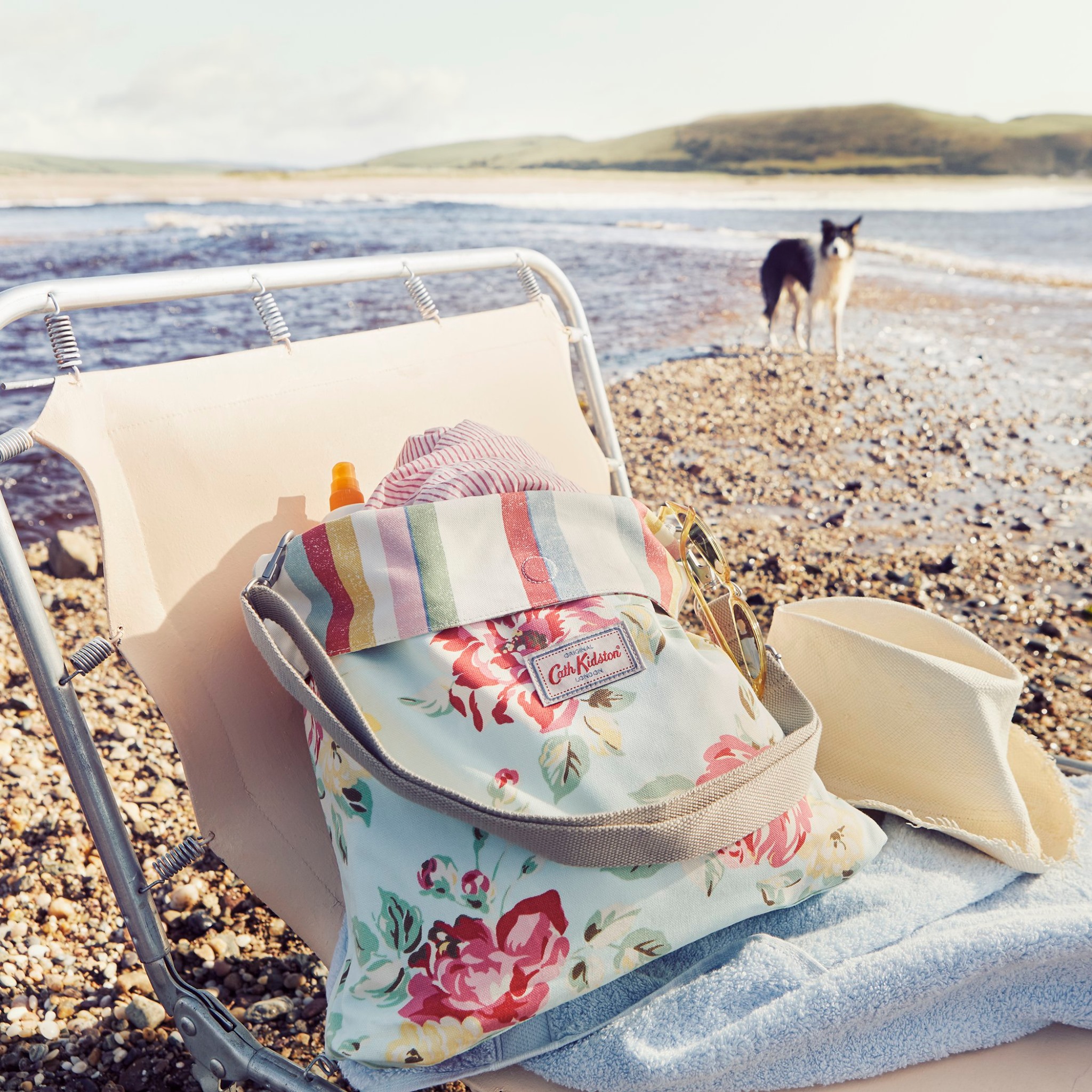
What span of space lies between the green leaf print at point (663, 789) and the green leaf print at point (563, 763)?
5 cm

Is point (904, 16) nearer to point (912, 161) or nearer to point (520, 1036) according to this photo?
point (912, 161)

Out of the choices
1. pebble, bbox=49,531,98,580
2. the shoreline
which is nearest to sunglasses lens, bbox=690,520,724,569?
pebble, bbox=49,531,98,580

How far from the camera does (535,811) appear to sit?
0.69 meters

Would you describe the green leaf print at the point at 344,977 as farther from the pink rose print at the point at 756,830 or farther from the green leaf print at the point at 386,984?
the pink rose print at the point at 756,830

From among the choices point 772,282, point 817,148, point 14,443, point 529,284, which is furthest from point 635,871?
point 817,148

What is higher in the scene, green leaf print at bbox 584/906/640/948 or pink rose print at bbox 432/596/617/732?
pink rose print at bbox 432/596/617/732

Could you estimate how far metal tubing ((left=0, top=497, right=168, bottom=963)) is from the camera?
2.48ft

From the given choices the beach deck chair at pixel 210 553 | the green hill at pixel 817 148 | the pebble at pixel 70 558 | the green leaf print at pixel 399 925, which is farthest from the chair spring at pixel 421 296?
the green hill at pixel 817 148

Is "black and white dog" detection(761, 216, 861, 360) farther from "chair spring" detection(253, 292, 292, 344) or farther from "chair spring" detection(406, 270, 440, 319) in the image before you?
"chair spring" detection(253, 292, 292, 344)

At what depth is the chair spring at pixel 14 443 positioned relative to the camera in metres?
0.73

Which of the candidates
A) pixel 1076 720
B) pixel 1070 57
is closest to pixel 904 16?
pixel 1070 57

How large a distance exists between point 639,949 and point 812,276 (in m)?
4.52

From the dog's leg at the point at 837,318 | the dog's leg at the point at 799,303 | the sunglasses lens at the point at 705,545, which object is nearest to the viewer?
the sunglasses lens at the point at 705,545

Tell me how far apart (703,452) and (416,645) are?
9.73 feet
